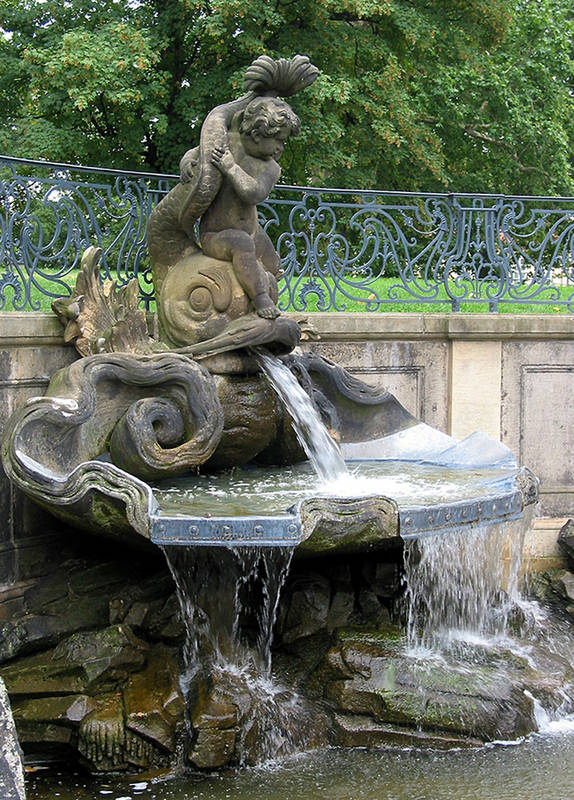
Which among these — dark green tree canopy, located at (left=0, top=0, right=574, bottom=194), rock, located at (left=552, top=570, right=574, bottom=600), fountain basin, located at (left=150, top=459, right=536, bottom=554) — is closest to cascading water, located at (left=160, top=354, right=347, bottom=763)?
fountain basin, located at (left=150, top=459, right=536, bottom=554)

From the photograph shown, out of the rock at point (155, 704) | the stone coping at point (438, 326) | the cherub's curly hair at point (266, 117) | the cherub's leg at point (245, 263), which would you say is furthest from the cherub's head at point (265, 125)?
the rock at point (155, 704)

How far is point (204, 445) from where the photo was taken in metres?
5.69

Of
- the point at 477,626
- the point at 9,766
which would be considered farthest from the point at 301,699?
the point at 9,766

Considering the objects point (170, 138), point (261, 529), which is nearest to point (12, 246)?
point (261, 529)

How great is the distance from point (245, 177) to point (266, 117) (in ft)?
1.12

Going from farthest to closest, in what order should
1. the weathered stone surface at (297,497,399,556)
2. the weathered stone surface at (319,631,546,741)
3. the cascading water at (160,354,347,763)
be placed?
the weathered stone surface at (319,631,546,741), the cascading water at (160,354,347,763), the weathered stone surface at (297,497,399,556)

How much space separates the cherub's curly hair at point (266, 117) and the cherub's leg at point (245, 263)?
0.57 meters

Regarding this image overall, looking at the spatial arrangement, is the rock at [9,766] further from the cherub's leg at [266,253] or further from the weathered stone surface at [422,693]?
the cherub's leg at [266,253]

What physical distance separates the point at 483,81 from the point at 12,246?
10423mm

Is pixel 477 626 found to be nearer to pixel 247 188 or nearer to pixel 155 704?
pixel 155 704

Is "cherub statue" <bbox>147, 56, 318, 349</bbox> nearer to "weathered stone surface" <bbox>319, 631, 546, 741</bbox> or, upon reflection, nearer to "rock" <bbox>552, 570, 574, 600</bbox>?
"weathered stone surface" <bbox>319, 631, 546, 741</bbox>

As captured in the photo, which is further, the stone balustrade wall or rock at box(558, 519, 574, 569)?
rock at box(558, 519, 574, 569)

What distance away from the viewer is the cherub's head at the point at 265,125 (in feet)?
19.6

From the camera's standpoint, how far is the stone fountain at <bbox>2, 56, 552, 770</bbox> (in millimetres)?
5168
